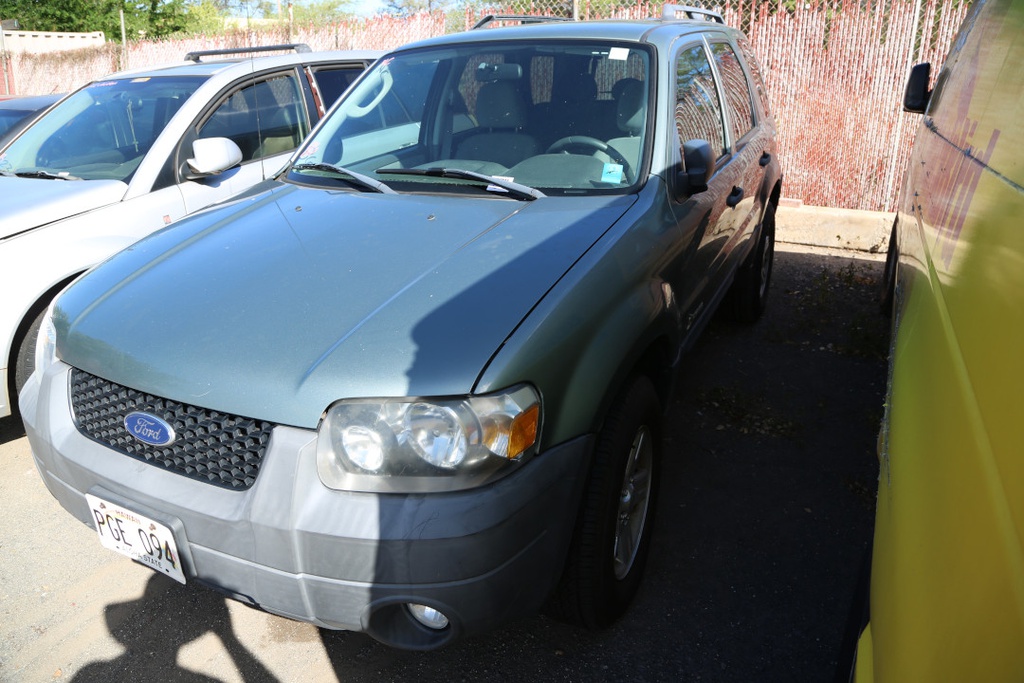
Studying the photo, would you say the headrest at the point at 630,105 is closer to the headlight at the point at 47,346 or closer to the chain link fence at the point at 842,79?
the headlight at the point at 47,346

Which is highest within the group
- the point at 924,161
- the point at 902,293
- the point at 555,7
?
the point at 555,7

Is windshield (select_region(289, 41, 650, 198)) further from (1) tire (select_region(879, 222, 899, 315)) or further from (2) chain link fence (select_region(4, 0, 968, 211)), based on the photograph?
(2) chain link fence (select_region(4, 0, 968, 211))

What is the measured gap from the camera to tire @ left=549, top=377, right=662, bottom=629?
7.38 feet

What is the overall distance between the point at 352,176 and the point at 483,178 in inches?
22.1

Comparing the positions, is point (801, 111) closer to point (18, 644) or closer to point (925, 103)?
point (925, 103)

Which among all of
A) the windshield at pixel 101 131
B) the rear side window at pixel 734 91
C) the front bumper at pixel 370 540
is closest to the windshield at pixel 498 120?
the rear side window at pixel 734 91

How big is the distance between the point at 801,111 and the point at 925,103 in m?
3.36

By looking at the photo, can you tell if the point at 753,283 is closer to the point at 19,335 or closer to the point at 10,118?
the point at 19,335

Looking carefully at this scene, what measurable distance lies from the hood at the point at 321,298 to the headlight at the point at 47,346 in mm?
61

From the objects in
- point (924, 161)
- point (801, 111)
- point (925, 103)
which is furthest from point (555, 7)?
point (924, 161)

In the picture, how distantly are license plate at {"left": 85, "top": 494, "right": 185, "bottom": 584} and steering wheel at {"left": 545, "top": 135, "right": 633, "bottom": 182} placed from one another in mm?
1954

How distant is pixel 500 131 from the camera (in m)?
3.33

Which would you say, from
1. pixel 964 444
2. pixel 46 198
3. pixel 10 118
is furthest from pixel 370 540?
pixel 10 118

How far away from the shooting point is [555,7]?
908cm
